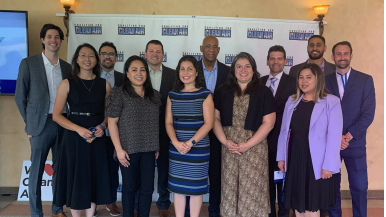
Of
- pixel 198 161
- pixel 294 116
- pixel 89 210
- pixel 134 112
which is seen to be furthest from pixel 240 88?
pixel 89 210

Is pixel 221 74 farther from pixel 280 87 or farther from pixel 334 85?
pixel 334 85

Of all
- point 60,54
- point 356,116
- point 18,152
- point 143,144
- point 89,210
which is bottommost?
point 89,210

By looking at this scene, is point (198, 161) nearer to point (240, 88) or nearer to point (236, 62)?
point (240, 88)

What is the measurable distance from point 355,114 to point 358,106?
0.27 ft

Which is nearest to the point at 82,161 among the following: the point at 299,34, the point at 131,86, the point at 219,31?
the point at 131,86

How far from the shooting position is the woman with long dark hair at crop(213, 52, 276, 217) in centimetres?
224

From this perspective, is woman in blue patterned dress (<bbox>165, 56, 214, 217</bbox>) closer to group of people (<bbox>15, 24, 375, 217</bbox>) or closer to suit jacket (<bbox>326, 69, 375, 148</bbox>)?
group of people (<bbox>15, 24, 375, 217</bbox>)

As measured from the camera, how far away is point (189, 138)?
7.57ft

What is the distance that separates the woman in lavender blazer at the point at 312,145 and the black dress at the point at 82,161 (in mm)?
1571

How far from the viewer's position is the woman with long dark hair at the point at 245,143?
7.36ft

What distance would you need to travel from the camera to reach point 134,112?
7.47ft

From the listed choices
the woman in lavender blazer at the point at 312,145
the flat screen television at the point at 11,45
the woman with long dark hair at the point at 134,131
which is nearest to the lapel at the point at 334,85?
the woman in lavender blazer at the point at 312,145

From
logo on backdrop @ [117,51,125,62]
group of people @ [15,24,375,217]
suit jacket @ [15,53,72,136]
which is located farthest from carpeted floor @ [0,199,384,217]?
logo on backdrop @ [117,51,125,62]

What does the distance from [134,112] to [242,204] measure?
1.17 metres
